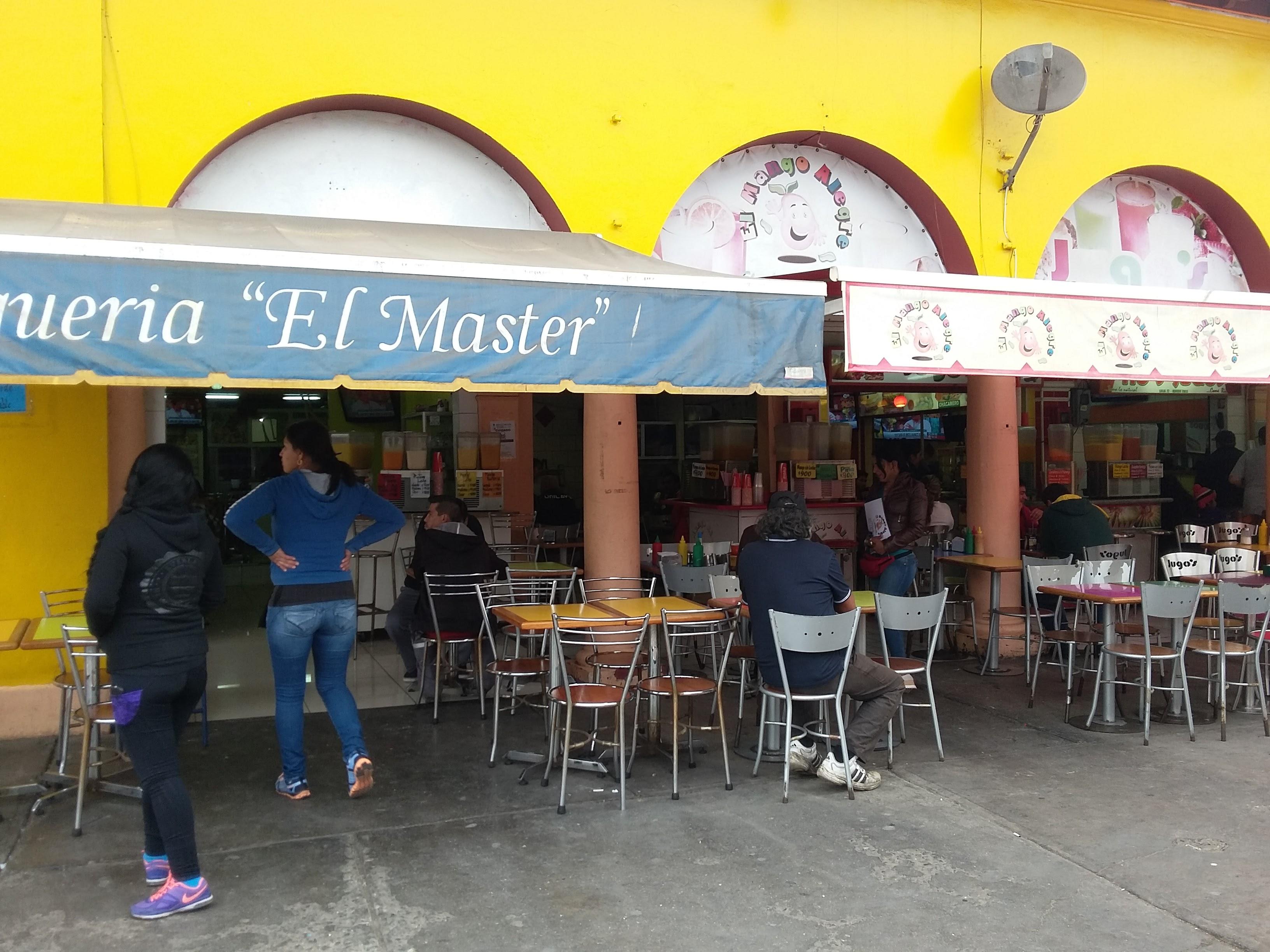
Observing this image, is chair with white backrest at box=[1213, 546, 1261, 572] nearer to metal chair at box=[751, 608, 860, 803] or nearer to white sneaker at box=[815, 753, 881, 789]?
white sneaker at box=[815, 753, 881, 789]

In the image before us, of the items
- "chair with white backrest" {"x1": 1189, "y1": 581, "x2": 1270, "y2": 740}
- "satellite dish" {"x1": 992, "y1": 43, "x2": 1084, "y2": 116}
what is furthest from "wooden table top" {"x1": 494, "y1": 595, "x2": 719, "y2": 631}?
"satellite dish" {"x1": 992, "y1": 43, "x2": 1084, "y2": 116}

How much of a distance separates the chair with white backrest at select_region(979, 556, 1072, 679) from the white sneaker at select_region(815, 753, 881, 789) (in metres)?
2.40

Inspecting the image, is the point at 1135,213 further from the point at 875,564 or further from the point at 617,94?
the point at 617,94

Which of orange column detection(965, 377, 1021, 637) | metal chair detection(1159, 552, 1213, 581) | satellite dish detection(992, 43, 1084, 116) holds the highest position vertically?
satellite dish detection(992, 43, 1084, 116)

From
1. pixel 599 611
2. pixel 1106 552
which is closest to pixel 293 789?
pixel 599 611

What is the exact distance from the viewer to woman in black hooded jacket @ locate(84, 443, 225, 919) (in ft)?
12.3

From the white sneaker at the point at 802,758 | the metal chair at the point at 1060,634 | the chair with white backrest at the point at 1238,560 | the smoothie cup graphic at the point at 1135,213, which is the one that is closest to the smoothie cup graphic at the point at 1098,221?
the smoothie cup graphic at the point at 1135,213

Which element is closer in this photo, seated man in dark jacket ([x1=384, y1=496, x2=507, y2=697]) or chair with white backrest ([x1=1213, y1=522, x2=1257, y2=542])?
seated man in dark jacket ([x1=384, y1=496, x2=507, y2=697])

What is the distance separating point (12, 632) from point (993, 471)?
6687 millimetres

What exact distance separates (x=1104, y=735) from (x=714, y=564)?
8.99 feet

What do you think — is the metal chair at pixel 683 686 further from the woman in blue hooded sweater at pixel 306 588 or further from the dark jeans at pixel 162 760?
the dark jeans at pixel 162 760

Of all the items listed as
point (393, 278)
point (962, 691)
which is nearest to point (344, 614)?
point (393, 278)

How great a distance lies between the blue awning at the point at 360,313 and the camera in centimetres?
358

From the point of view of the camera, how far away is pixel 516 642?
255 inches
